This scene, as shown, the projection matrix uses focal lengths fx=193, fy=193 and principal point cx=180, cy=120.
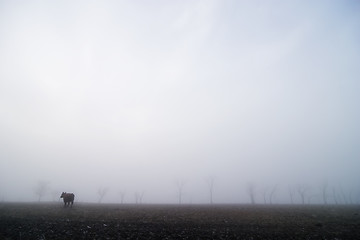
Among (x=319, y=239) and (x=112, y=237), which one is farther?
(x=319, y=239)

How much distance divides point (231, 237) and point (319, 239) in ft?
25.3

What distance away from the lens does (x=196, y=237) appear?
16766 mm

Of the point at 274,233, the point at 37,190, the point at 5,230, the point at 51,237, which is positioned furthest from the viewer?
the point at 37,190

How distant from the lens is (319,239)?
17.0 m

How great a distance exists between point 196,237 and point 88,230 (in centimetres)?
995

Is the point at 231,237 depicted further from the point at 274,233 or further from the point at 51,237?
the point at 51,237

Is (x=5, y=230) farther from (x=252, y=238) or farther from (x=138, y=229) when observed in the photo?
(x=252, y=238)

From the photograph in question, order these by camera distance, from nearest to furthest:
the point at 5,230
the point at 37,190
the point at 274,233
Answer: the point at 5,230
the point at 274,233
the point at 37,190

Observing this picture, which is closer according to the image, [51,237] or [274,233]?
[51,237]

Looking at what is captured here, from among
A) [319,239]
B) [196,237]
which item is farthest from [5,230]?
[319,239]

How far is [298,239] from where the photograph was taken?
1688 centimetres

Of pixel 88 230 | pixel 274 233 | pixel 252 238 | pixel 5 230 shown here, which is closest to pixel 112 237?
pixel 88 230

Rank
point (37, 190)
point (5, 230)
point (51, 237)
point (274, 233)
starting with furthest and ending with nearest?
point (37, 190), point (274, 233), point (5, 230), point (51, 237)

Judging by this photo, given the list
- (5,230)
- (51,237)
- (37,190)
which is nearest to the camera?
(51,237)
